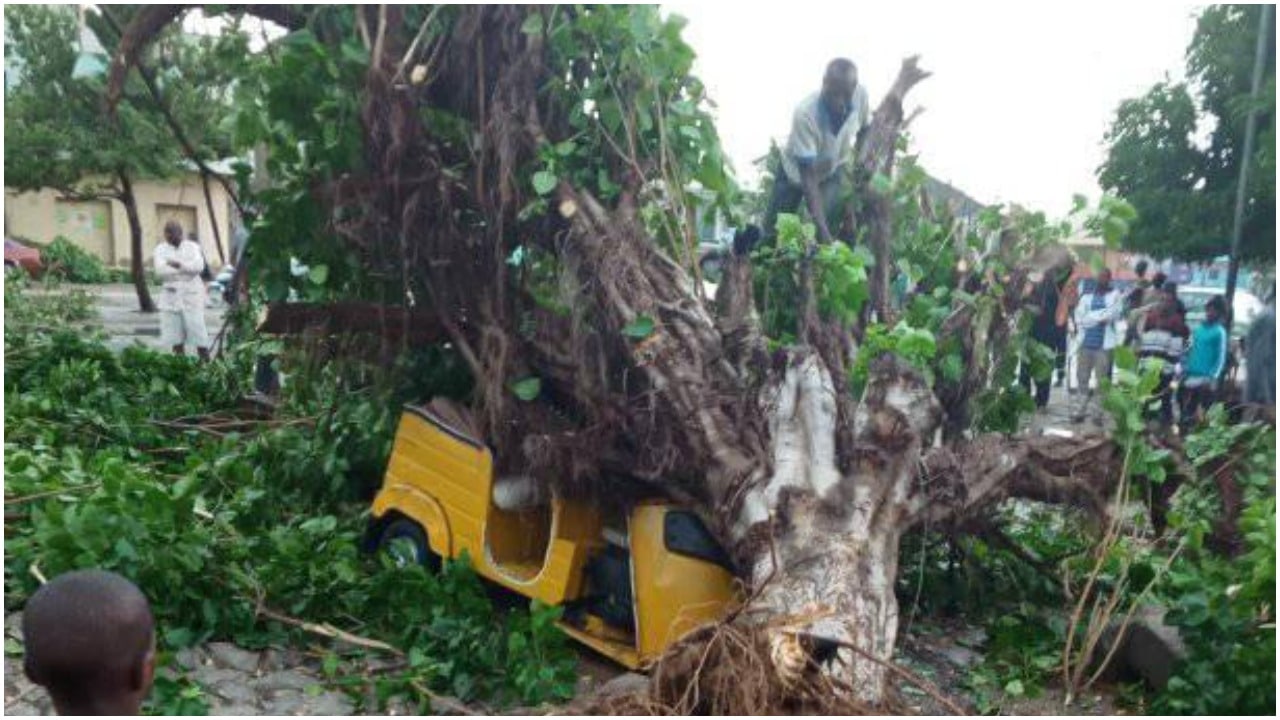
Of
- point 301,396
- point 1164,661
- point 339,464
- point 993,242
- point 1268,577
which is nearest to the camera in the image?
point 1268,577

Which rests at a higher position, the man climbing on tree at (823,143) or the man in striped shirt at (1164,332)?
the man climbing on tree at (823,143)

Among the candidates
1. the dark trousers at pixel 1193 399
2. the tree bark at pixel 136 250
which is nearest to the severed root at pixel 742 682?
the dark trousers at pixel 1193 399

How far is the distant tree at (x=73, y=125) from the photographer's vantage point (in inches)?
523

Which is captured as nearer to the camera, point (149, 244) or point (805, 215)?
point (805, 215)

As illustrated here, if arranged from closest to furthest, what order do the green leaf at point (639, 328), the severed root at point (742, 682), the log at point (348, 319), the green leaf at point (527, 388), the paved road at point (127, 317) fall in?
1. the severed root at point (742, 682)
2. the green leaf at point (639, 328)
3. the green leaf at point (527, 388)
4. the log at point (348, 319)
5. the paved road at point (127, 317)

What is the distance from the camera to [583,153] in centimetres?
517

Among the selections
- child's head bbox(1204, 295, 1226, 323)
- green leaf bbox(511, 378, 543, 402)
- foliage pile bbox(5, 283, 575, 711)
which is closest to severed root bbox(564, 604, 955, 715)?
foliage pile bbox(5, 283, 575, 711)

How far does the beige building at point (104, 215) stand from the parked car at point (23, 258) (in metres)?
0.26

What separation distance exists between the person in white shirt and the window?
696 centimetres

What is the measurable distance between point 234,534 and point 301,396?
5.02 ft

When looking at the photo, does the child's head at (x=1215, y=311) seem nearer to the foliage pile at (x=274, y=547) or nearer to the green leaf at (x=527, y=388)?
the green leaf at (x=527, y=388)

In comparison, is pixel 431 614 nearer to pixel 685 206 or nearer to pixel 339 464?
pixel 339 464

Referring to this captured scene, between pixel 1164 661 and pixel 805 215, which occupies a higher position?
pixel 805 215

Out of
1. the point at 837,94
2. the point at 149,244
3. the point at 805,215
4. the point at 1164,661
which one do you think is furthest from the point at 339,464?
the point at 149,244
